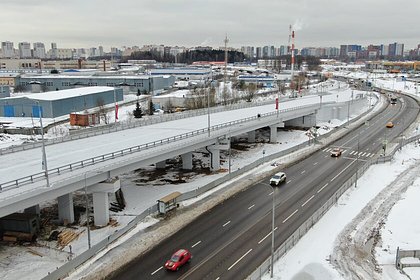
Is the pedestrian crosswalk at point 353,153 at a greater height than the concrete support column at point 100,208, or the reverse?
the concrete support column at point 100,208

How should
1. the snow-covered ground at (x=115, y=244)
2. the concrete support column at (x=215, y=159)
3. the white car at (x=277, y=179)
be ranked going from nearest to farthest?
1. the snow-covered ground at (x=115, y=244)
2. the white car at (x=277, y=179)
3. the concrete support column at (x=215, y=159)

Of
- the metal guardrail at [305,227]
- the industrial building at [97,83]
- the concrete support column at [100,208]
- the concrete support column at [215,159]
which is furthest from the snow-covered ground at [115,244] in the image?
the industrial building at [97,83]

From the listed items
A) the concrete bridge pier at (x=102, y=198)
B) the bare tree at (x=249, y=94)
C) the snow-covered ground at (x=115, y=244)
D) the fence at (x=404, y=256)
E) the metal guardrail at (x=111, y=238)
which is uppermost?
the bare tree at (x=249, y=94)

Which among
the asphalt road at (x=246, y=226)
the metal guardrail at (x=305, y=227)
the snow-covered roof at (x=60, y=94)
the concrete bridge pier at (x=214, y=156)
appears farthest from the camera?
the snow-covered roof at (x=60, y=94)

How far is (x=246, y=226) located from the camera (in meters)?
35.7

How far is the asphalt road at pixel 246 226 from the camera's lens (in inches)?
1127

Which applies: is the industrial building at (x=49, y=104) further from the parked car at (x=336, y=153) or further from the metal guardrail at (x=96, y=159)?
the parked car at (x=336, y=153)

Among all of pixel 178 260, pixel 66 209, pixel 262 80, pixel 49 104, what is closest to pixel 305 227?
pixel 178 260

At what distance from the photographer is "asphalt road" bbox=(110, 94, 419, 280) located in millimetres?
28625

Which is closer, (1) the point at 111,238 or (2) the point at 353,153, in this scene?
(1) the point at 111,238

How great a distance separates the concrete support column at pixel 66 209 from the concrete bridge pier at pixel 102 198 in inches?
96.0

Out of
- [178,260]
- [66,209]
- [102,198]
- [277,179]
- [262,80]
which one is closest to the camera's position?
[178,260]

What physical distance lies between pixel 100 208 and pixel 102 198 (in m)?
0.98

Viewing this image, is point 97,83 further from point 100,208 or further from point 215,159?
point 100,208
